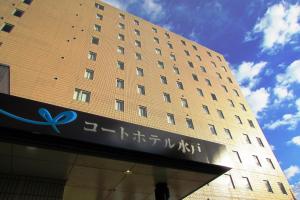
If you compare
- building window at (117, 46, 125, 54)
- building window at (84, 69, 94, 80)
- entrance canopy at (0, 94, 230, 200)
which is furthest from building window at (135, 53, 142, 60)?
entrance canopy at (0, 94, 230, 200)

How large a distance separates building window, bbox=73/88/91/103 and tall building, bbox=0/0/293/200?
94 millimetres

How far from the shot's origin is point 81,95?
15961mm

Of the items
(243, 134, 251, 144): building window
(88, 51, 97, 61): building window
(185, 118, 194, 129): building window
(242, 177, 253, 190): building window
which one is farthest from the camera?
(243, 134, 251, 144): building window

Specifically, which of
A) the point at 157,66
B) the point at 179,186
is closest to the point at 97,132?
the point at 179,186

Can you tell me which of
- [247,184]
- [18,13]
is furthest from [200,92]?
[18,13]

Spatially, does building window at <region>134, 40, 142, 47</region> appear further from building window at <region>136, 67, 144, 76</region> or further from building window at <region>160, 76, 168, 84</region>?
building window at <region>160, 76, 168, 84</region>

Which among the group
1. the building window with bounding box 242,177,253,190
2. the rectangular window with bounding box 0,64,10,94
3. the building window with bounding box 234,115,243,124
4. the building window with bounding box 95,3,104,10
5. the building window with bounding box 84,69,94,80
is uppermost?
the building window with bounding box 95,3,104,10

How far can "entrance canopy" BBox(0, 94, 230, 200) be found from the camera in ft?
20.4

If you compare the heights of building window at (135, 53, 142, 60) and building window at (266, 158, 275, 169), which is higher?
building window at (135, 53, 142, 60)

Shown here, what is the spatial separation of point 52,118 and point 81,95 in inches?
381

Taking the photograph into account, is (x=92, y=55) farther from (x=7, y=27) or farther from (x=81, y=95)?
(x=7, y=27)

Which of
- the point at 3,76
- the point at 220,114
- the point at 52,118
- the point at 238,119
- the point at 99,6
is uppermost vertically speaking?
the point at 99,6

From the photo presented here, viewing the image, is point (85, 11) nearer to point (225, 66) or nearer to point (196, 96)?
point (196, 96)

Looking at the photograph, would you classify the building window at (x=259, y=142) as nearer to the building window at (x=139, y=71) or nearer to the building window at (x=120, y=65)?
the building window at (x=139, y=71)
